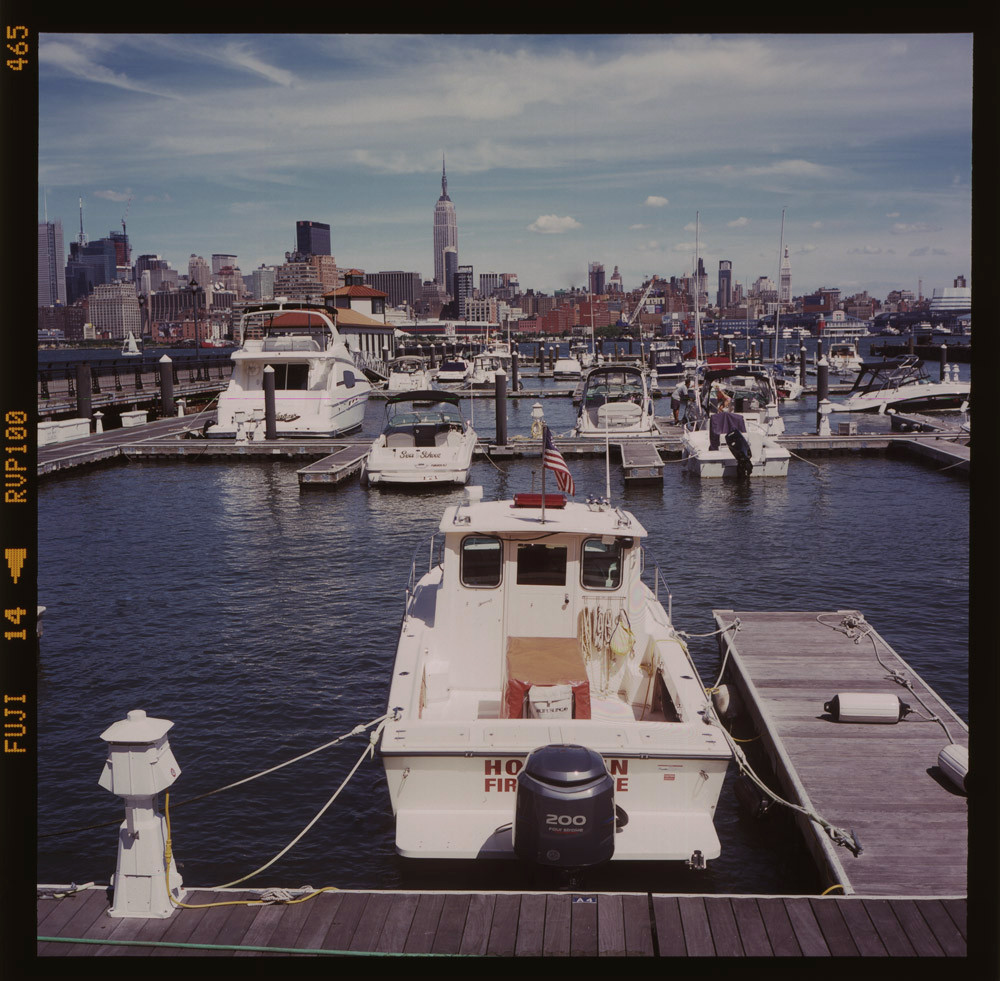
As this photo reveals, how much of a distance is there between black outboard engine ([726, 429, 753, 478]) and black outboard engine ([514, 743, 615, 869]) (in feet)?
79.2

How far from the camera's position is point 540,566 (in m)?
11.0

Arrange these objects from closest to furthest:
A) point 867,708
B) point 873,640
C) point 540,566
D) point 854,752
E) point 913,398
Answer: point 854,752 < point 867,708 < point 540,566 < point 873,640 < point 913,398

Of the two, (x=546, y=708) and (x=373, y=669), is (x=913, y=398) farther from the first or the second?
(x=546, y=708)

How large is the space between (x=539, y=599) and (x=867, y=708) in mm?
3680

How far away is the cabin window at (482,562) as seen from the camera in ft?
35.8

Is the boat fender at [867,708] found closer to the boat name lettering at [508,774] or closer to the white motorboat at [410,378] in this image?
Answer: the boat name lettering at [508,774]

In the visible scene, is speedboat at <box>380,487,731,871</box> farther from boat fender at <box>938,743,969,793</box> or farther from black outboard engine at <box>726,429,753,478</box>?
black outboard engine at <box>726,429,753,478</box>

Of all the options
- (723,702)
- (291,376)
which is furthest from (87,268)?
(723,702)

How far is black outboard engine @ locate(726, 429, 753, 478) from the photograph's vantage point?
30.2 meters

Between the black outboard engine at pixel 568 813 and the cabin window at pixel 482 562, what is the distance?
381 centimetres

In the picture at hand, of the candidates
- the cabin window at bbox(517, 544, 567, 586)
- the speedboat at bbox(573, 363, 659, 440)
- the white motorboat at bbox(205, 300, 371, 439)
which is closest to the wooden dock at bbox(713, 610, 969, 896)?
the cabin window at bbox(517, 544, 567, 586)

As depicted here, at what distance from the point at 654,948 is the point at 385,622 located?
1084 cm
